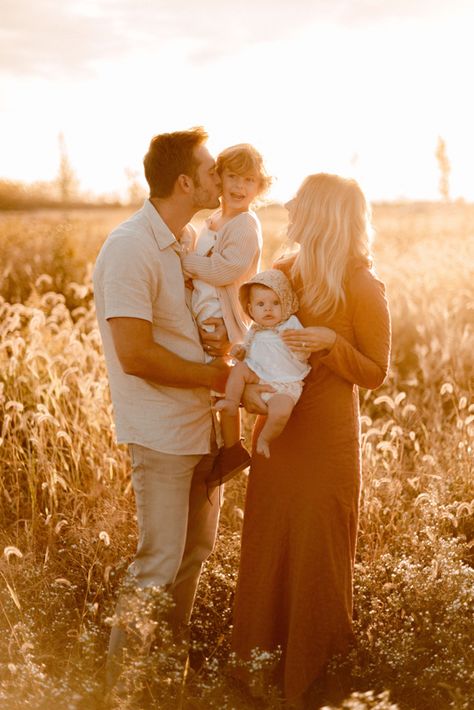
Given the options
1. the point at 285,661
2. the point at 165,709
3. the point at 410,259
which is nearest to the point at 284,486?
the point at 285,661

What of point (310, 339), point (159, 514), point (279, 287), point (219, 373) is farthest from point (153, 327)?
point (159, 514)

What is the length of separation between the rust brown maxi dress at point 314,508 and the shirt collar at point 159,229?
540mm

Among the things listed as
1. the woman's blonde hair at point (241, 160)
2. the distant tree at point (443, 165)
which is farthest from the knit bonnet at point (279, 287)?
the distant tree at point (443, 165)

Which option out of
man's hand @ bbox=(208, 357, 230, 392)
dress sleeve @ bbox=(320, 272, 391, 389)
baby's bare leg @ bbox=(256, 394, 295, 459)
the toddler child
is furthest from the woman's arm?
the toddler child

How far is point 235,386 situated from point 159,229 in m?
0.74

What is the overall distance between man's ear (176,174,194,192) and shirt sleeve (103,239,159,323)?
38cm

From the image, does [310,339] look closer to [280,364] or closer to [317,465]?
[280,364]

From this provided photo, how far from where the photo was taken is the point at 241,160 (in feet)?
12.5

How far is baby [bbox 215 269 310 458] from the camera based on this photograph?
136 inches

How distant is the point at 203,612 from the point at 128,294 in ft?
6.08

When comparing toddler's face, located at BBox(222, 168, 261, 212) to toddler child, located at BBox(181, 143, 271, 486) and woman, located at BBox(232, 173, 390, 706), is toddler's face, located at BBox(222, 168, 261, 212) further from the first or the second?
woman, located at BBox(232, 173, 390, 706)

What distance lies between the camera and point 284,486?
3678 mm

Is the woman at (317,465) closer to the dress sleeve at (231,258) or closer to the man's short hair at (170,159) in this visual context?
the dress sleeve at (231,258)

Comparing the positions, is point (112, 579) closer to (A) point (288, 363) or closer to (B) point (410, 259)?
(A) point (288, 363)
